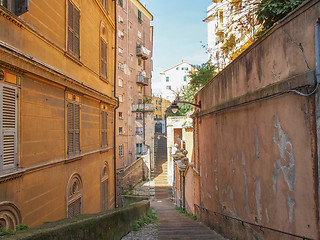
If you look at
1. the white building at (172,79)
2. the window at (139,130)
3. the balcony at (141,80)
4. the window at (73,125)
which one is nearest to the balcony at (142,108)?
the window at (139,130)

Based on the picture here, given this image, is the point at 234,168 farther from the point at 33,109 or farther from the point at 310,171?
the point at 33,109

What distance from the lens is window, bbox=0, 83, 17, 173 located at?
478 centimetres

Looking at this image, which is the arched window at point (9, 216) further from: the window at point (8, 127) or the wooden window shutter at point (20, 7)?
the wooden window shutter at point (20, 7)

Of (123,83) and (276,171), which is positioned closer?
(276,171)

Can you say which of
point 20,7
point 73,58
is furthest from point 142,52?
point 20,7

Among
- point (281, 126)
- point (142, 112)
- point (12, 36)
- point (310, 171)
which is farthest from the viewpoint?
point (142, 112)

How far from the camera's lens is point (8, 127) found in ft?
16.3

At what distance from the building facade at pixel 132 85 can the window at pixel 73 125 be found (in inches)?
854

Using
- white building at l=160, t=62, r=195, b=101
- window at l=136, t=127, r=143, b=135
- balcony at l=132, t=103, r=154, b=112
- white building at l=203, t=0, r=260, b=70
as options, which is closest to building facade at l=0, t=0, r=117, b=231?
white building at l=203, t=0, r=260, b=70

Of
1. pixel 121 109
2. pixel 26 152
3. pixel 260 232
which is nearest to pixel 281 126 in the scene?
pixel 260 232

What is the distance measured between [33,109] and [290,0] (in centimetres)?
603

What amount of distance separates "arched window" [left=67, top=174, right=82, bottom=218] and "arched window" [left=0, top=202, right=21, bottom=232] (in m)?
2.53

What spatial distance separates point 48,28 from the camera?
22.0ft

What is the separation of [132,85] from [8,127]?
29.3 m
